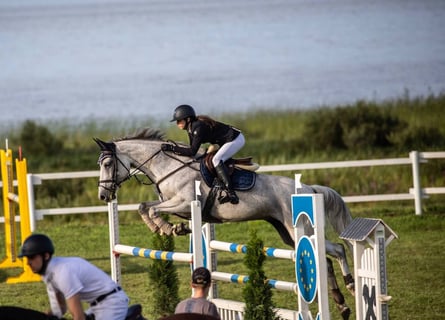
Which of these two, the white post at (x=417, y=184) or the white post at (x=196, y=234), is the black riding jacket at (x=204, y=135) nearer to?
the white post at (x=196, y=234)

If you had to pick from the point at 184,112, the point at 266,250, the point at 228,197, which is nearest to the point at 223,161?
the point at 228,197

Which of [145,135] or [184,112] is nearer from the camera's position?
[184,112]

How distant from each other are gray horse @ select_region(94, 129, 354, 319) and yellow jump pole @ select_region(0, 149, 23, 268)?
9.51 ft

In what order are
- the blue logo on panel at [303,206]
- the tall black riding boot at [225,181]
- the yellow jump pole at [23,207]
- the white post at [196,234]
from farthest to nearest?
1. the yellow jump pole at [23,207]
2. the tall black riding boot at [225,181]
3. the white post at [196,234]
4. the blue logo on panel at [303,206]

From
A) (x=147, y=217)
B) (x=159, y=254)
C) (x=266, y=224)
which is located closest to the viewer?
(x=159, y=254)

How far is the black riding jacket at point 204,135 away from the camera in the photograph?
342 inches

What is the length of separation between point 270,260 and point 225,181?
3.72 meters

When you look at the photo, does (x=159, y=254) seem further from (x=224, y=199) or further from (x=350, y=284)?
(x=350, y=284)

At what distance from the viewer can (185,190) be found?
8.98 meters

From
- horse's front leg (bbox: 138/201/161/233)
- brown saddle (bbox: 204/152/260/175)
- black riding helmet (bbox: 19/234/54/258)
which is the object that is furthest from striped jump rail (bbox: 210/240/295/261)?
black riding helmet (bbox: 19/234/54/258)

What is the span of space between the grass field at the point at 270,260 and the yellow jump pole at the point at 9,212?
12 centimetres

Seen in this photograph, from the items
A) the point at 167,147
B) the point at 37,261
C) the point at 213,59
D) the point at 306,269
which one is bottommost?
the point at 306,269

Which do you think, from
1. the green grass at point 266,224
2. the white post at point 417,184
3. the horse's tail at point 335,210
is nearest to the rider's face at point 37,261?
the green grass at point 266,224

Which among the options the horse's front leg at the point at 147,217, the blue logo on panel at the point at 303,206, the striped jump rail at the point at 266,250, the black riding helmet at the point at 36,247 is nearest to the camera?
the black riding helmet at the point at 36,247
